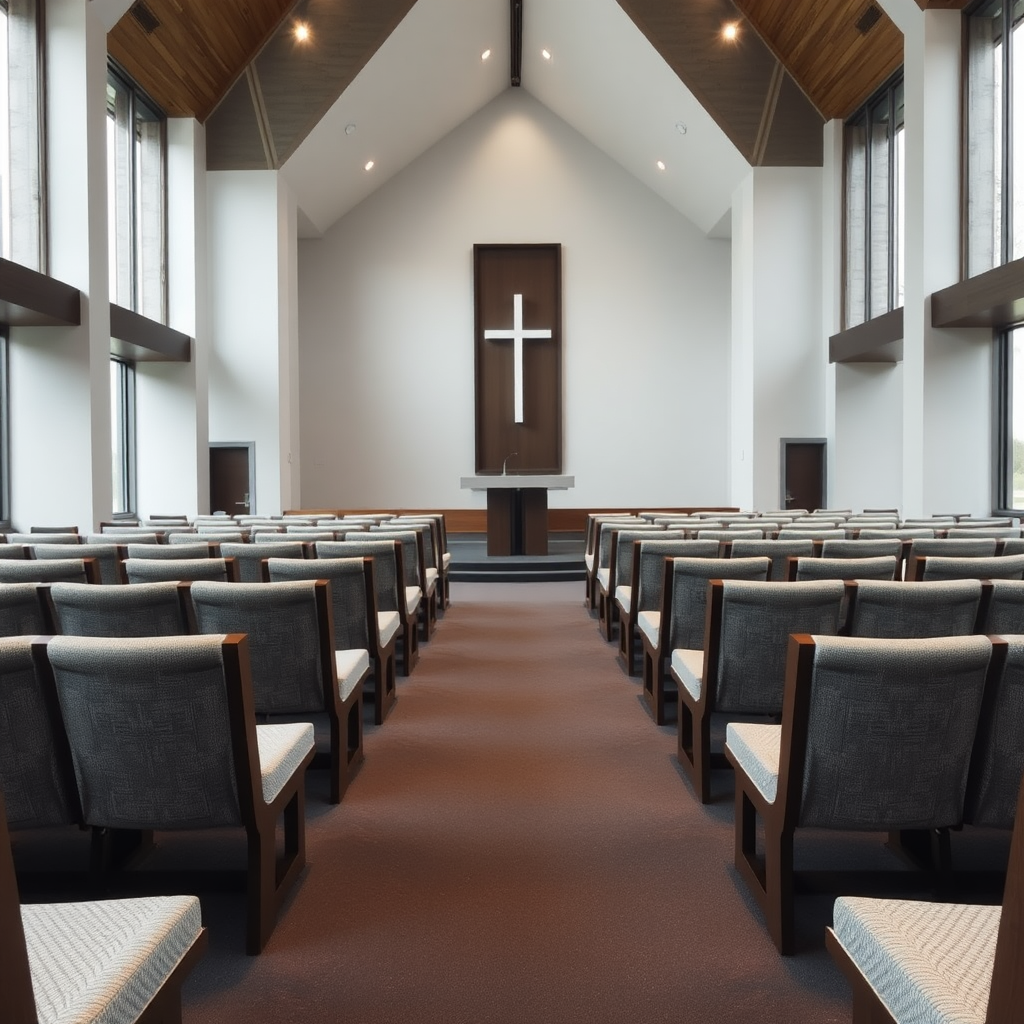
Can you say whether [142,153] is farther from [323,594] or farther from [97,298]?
[323,594]

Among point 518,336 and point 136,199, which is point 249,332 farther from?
point 518,336

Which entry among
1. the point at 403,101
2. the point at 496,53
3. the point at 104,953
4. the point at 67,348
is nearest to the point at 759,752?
the point at 104,953

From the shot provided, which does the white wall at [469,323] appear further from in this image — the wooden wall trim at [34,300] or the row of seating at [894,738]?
the row of seating at [894,738]

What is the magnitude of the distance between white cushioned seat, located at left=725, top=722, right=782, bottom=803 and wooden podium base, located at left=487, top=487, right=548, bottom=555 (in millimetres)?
7075

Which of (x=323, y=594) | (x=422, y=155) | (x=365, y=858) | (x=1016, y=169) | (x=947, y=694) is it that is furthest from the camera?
(x=422, y=155)

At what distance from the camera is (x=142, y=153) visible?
10.3m

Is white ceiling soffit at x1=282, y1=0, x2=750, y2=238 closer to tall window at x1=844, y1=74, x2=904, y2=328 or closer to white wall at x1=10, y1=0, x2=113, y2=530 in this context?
tall window at x1=844, y1=74, x2=904, y2=328

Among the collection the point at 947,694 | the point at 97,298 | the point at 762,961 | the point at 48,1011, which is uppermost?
the point at 97,298

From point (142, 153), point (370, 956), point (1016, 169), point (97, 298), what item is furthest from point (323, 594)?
point (142, 153)

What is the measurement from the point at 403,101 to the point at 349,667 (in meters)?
10.6

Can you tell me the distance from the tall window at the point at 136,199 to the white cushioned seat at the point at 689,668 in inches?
337

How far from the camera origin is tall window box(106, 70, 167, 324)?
9.66 metres

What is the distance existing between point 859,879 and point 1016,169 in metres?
8.03

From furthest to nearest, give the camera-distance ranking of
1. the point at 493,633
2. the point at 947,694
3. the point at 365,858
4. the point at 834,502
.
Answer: the point at 834,502
the point at 493,633
the point at 365,858
the point at 947,694
